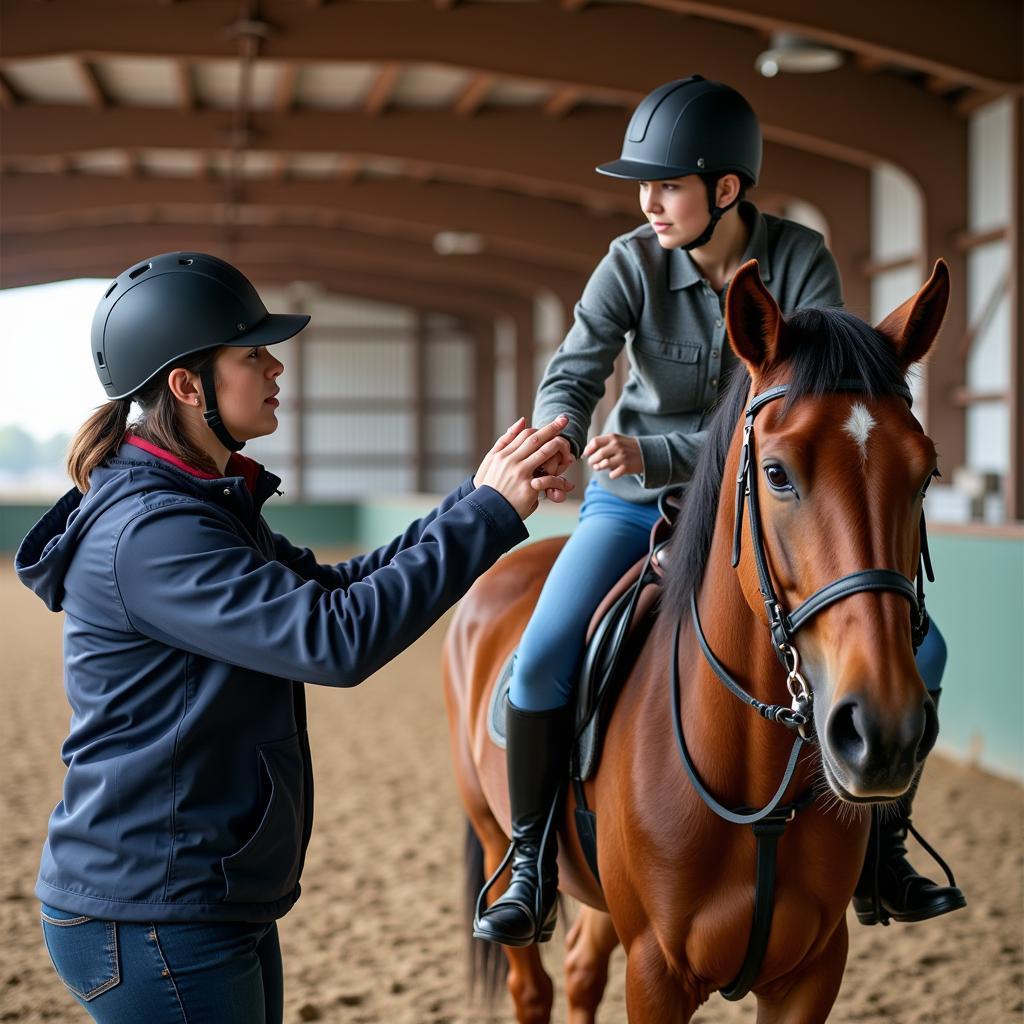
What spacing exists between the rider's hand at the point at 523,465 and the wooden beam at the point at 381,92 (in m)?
8.04

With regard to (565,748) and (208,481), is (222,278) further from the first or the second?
(565,748)

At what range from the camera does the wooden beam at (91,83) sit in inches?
370

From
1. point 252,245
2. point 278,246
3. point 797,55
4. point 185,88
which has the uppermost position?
point 252,245

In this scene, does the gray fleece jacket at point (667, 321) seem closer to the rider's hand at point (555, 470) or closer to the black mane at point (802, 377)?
the black mane at point (802, 377)

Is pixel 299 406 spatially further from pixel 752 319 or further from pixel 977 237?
pixel 752 319

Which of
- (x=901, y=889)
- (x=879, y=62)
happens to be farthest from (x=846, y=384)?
(x=879, y=62)

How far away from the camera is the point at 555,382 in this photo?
2.35m

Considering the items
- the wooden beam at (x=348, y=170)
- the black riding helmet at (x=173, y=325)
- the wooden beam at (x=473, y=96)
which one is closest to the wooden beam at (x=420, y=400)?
the wooden beam at (x=348, y=170)

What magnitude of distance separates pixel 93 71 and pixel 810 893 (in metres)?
9.68

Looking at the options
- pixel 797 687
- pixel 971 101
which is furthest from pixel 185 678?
pixel 971 101

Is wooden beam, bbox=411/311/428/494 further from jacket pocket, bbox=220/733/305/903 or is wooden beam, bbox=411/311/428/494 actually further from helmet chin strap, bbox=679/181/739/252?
jacket pocket, bbox=220/733/305/903

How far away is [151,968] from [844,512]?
1016 millimetres

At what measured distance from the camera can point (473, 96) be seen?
9750mm

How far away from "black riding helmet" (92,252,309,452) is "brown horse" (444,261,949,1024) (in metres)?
0.68
